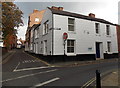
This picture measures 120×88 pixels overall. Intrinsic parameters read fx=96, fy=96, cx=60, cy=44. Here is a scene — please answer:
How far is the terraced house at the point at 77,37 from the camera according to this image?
13.0 metres

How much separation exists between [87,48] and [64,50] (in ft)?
14.1

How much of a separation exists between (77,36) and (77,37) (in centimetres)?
15

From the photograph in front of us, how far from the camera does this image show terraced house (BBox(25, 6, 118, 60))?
1300cm

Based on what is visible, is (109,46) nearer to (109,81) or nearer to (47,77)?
(109,81)

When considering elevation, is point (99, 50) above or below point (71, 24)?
below

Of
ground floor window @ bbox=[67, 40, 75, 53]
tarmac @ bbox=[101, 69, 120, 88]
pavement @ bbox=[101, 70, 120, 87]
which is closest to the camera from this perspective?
tarmac @ bbox=[101, 69, 120, 88]

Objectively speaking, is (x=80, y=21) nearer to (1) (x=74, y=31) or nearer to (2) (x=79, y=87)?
(1) (x=74, y=31)

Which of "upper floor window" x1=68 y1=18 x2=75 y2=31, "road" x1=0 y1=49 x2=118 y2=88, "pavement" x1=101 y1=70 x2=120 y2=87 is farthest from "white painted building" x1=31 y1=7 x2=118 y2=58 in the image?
"pavement" x1=101 y1=70 x2=120 y2=87

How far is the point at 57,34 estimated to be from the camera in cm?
1298

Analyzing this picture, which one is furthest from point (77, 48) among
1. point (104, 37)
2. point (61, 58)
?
point (104, 37)

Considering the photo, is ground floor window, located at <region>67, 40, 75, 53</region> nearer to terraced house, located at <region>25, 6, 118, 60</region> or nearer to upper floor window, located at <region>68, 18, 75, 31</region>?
terraced house, located at <region>25, 6, 118, 60</region>

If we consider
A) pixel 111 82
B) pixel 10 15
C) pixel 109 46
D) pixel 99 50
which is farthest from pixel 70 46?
pixel 10 15

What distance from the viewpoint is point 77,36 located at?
1448 cm

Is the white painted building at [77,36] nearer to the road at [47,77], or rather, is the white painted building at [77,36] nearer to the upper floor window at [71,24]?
the upper floor window at [71,24]
